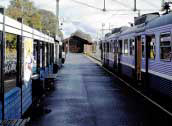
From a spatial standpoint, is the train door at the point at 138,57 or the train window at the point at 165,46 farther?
the train door at the point at 138,57

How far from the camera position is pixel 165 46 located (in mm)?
12867

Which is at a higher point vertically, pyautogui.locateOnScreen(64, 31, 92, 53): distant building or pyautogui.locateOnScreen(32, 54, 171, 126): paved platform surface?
pyautogui.locateOnScreen(64, 31, 92, 53): distant building

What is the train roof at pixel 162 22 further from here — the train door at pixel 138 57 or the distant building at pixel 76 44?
the distant building at pixel 76 44

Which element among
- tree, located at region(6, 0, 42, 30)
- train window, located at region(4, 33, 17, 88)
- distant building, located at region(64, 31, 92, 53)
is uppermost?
tree, located at region(6, 0, 42, 30)

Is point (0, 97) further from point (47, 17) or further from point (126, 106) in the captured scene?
point (47, 17)

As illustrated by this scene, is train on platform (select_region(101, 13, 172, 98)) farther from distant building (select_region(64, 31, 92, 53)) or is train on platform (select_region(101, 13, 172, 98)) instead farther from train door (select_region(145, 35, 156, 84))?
distant building (select_region(64, 31, 92, 53))

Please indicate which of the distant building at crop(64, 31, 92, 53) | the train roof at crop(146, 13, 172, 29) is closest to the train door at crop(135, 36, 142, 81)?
the train roof at crop(146, 13, 172, 29)

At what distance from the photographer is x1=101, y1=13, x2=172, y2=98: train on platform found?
12609 mm

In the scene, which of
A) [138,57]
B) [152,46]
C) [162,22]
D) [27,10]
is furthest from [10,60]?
[27,10]

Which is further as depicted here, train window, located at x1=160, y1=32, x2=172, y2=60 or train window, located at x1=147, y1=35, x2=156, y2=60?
train window, located at x1=147, y1=35, x2=156, y2=60

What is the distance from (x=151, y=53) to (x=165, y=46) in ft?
7.54

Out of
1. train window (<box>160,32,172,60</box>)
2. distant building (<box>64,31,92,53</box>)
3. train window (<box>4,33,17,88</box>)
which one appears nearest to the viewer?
train window (<box>160,32,172,60</box>)

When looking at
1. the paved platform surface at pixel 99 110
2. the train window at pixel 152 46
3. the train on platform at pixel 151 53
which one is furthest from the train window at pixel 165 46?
the paved platform surface at pixel 99 110

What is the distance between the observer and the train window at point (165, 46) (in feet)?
40.6
